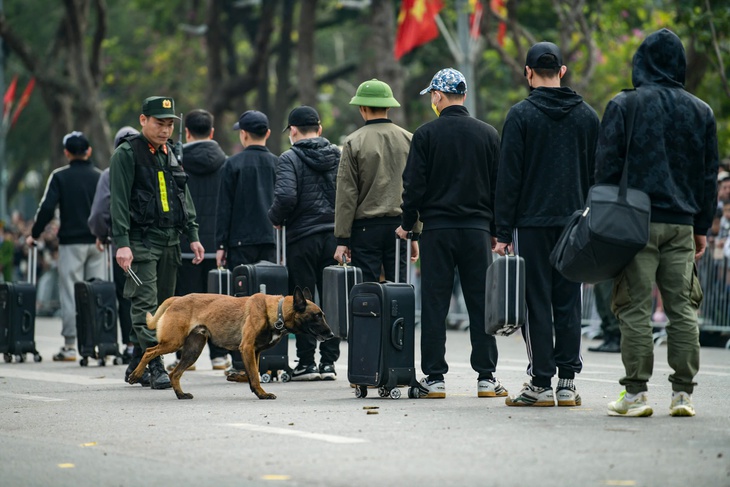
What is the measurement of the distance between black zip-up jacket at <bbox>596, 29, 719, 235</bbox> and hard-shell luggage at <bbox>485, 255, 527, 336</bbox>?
3.03ft

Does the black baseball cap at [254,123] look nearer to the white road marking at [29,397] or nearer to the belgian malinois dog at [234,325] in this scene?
the belgian malinois dog at [234,325]

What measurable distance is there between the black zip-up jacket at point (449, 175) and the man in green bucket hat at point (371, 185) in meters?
0.87

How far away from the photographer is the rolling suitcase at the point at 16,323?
14.7m

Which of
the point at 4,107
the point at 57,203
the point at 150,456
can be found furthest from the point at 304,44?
the point at 150,456

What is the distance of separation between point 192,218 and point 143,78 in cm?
3273

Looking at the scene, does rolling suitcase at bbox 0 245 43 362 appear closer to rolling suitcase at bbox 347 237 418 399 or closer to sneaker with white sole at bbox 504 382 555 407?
rolling suitcase at bbox 347 237 418 399

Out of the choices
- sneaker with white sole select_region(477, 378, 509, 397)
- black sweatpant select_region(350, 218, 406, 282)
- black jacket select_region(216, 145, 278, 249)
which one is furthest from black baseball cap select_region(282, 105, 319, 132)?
sneaker with white sole select_region(477, 378, 509, 397)

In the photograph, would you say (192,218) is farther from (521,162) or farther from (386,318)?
(521,162)

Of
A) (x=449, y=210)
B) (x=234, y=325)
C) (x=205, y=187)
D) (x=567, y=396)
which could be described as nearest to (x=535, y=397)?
(x=567, y=396)

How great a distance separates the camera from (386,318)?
9914 millimetres

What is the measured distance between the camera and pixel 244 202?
1220 cm

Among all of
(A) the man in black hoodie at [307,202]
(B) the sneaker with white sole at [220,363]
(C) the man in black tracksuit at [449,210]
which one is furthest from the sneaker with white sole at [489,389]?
(B) the sneaker with white sole at [220,363]

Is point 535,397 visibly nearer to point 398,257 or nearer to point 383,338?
point 383,338

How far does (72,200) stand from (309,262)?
12.4ft
